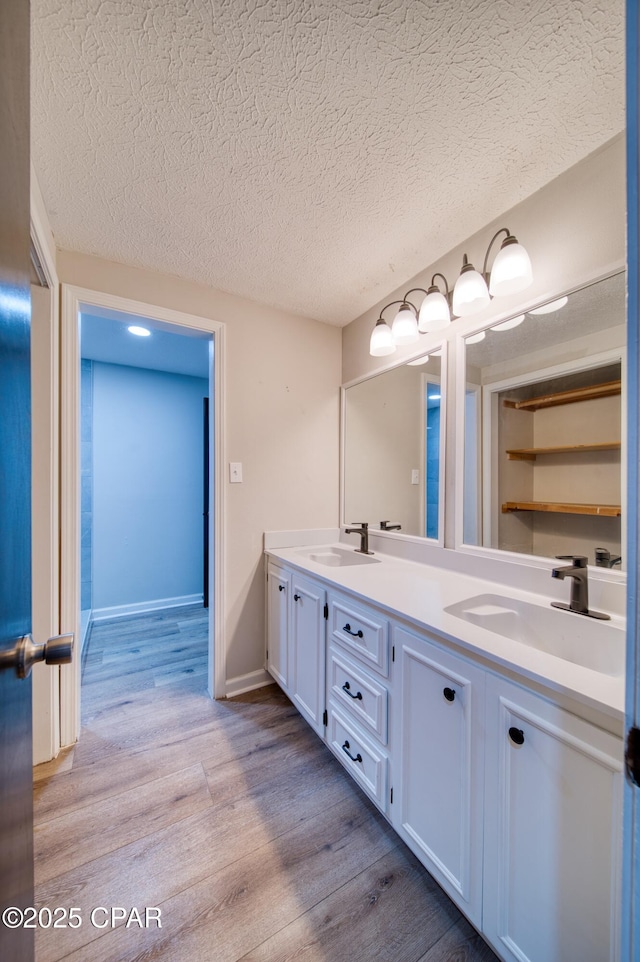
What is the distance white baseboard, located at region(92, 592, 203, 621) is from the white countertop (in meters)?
1.98

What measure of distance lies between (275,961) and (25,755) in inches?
36.4

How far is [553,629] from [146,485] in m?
3.31

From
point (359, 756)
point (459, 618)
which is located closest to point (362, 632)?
point (459, 618)

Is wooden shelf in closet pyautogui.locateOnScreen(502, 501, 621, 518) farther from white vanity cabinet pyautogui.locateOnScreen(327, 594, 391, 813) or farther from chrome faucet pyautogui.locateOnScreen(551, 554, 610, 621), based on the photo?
white vanity cabinet pyautogui.locateOnScreen(327, 594, 391, 813)

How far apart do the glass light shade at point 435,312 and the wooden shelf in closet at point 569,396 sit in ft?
1.56

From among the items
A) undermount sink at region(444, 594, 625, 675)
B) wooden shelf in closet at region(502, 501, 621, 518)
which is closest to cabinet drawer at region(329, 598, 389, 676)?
undermount sink at region(444, 594, 625, 675)

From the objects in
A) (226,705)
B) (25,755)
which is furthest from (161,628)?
(25,755)

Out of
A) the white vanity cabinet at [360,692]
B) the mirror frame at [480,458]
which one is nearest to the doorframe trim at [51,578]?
the white vanity cabinet at [360,692]

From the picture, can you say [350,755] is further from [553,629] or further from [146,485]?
[146,485]

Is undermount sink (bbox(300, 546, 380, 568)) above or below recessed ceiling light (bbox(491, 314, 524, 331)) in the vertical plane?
below

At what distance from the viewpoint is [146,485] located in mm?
3297

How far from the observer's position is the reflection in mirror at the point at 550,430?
3.61 ft

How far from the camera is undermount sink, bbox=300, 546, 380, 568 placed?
2.04 meters

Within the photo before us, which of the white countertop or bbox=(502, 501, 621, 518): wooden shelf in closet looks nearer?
the white countertop
